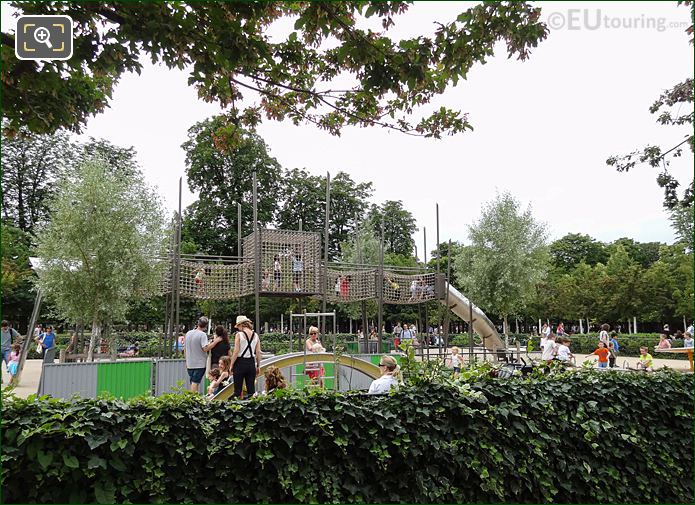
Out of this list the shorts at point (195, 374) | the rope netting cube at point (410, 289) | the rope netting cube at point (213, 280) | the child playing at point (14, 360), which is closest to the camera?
the shorts at point (195, 374)

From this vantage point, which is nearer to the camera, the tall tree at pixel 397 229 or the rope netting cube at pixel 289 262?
the rope netting cube at pixel 289 262

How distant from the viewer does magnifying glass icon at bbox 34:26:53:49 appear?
414cm

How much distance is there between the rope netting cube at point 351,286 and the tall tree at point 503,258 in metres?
14.1

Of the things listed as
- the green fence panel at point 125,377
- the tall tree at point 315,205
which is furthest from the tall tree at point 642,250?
the green fence panel at point 125,377

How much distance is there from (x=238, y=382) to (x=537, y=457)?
4524 mm

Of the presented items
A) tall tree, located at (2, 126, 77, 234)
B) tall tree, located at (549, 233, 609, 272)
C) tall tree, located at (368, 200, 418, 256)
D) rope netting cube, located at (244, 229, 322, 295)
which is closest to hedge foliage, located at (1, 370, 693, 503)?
rope netting cube, located at (244, 229, 322, 295)

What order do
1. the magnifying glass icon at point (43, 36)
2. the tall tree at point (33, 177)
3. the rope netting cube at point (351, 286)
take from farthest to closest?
the tall tree at point (33, 177) < the rope netting cube at point (351, 286) < the magnifying glass icon at point (43, 36)

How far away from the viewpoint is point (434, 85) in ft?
17.9

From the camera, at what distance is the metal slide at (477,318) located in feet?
69.9

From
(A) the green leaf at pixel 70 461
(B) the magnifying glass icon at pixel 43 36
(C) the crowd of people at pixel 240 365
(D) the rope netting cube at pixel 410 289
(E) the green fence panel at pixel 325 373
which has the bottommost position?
(E) the green fence panel at pixel 325 373

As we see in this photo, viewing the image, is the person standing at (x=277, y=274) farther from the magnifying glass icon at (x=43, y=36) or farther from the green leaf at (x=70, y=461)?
the green leaf at (x=70, y=461)

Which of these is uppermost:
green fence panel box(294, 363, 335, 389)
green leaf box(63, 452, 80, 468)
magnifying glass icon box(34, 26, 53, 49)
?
magnifying glass icon box(34, 26, 53, 49)

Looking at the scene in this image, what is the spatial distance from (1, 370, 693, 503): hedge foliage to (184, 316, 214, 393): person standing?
19.1ft

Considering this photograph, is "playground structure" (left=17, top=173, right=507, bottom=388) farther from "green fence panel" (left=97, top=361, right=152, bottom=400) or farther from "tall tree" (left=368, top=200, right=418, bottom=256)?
"tall tree" (left=368, top=200, right=418, bottom=256)
